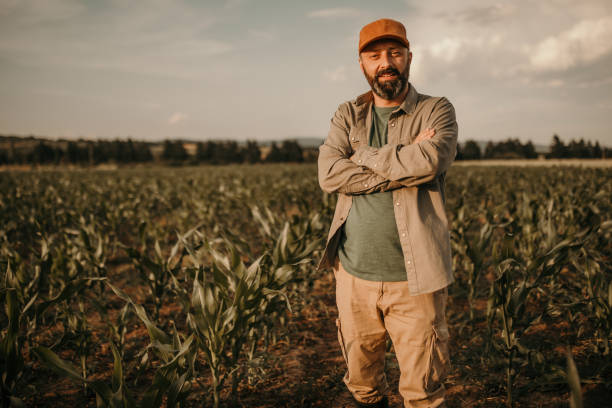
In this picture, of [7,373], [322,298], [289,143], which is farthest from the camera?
[289,143]

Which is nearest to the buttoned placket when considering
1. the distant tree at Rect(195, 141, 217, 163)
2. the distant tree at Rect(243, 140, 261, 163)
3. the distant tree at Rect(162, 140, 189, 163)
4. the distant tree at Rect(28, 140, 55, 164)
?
the distant tree at Rect(243, 140, 261, 163)

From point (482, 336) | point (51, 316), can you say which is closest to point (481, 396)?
point (482, 336)

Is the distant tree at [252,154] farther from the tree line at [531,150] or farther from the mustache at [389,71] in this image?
the mustache at [389,71]

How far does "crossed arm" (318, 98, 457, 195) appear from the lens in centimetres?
182

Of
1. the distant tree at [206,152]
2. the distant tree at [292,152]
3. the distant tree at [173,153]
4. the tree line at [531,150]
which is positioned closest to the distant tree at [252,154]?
the distant tree at [292,152]

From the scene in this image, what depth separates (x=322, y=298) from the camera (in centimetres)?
480

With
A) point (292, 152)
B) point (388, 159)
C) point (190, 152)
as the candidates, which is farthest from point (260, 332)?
point (190, 152)

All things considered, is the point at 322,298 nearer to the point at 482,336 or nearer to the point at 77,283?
the point at 482,336

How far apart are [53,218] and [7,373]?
8.35m

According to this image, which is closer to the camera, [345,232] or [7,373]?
[7,373]

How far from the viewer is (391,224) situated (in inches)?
76.8

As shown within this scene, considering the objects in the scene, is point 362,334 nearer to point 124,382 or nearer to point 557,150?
point 124,382

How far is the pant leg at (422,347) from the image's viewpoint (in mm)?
1824

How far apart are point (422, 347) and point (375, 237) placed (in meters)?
0.66
